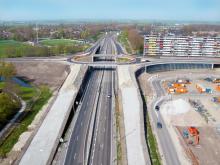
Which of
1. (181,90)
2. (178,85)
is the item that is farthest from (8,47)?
(181,90)

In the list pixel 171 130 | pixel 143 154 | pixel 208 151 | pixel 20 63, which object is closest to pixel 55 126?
pixel 143 154

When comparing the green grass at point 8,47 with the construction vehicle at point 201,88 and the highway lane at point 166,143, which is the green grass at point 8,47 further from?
the construction vehicle at point 201,88

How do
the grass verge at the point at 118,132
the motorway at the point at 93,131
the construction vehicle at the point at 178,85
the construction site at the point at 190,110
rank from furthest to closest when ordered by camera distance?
the construction vehicle at the point at 178,85
the construction site at the point at 190,110
the motorway at the point at 93,131
the grass verge at the point at 118,132

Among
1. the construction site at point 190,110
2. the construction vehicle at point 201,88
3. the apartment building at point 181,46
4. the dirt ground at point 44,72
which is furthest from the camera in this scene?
the apartment building at point 181,46

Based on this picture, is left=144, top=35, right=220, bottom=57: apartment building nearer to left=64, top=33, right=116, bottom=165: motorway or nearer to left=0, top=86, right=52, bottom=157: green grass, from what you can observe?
left=64, top=33, right=116, bottom=165: motorway

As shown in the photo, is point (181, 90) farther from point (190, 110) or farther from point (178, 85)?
point (190, 110)

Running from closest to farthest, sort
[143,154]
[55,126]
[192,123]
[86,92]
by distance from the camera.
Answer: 1. [143,154]
2. [55,126]
3. [192,123]
4. [86,92]

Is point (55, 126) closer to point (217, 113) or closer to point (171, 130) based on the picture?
point (171, 130)

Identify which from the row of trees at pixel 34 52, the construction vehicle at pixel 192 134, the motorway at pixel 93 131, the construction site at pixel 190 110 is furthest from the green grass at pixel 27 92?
the row of trees at pixel 34 52
